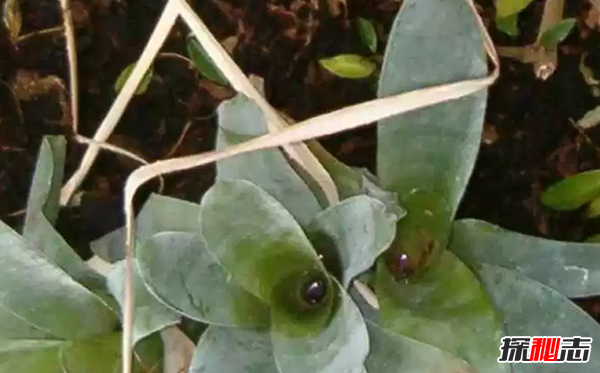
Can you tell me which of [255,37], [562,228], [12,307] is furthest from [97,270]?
[562,228]

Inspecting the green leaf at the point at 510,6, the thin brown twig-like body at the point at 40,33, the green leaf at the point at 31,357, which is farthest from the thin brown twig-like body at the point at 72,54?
the green leaf at the point at 510,6

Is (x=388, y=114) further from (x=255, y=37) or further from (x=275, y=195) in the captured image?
(x=255, y=37)

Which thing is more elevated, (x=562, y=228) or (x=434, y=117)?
(x=434, y=117)

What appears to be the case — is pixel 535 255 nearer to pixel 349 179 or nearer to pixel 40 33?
pixel 349 179

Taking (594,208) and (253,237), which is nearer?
(253,237)

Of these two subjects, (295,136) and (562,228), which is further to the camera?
(562,228)

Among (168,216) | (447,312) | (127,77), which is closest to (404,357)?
(447,312)

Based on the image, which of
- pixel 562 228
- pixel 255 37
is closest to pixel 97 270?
pixel 255 37
